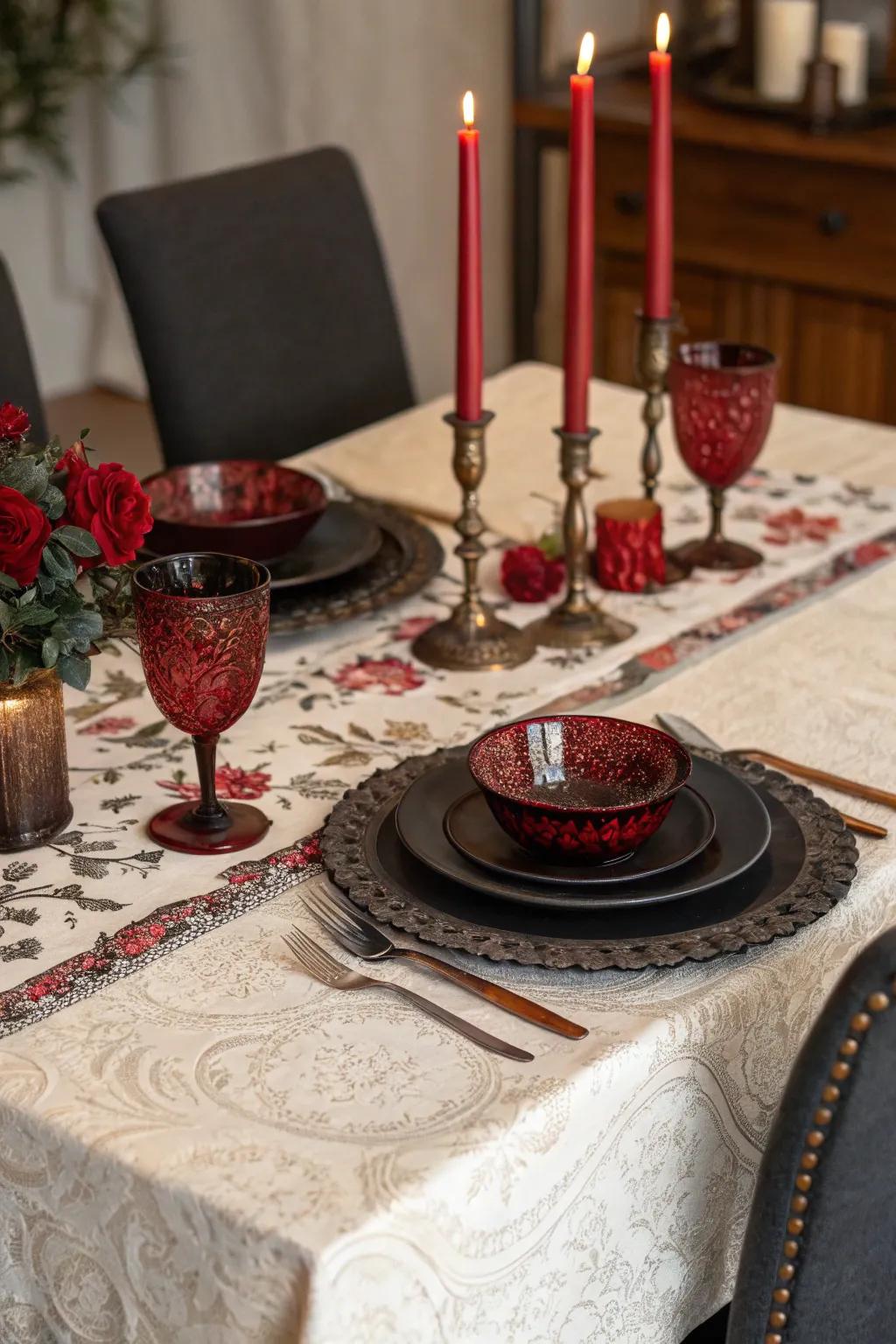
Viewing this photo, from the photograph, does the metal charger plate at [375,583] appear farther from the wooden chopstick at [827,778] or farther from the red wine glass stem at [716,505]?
the wooden chopstick at [827,778]

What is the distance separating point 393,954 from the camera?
2.85ft

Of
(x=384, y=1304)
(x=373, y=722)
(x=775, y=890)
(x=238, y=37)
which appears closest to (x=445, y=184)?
(x=238, y=37)

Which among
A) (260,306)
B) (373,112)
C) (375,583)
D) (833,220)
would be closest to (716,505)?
(375,583)

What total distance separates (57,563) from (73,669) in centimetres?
6

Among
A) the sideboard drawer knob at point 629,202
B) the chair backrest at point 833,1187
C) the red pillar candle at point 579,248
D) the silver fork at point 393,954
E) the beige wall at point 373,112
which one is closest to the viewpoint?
the chair backrest at point 833,1187

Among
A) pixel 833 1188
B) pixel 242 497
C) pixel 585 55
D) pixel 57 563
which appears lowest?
pixel 833 1188

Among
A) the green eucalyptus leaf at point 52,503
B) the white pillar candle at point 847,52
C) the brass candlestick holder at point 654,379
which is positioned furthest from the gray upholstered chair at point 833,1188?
the white pillar candle at point 847,52

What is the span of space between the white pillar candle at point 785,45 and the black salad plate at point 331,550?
175 cm

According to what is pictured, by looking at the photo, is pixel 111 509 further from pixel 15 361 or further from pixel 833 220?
pixel 833 220

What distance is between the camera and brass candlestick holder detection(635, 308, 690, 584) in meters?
1.40

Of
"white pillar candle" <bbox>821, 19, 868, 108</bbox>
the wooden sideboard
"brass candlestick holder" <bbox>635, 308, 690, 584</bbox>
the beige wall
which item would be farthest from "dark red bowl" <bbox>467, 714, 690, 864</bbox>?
the beige wall

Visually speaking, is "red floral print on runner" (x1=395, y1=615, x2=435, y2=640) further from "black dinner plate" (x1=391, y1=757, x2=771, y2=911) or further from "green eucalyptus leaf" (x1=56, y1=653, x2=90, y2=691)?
"green eucalyptus leaf" (x1=56, y1=653, x2=90, y2=691)

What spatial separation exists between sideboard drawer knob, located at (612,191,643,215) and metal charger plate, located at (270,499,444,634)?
5.44ft

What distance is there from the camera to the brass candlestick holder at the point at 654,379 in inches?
55.1
